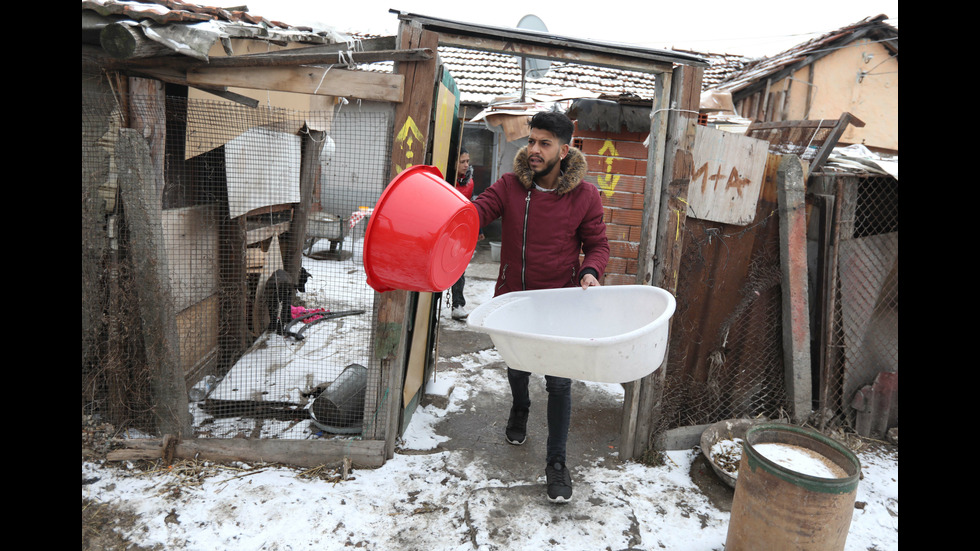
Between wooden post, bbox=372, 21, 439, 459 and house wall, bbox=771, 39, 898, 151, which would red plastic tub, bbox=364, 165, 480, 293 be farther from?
house wall, bbox=771, 39, 898, 151

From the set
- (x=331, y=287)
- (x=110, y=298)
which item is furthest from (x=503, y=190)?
(x=331, y=287)

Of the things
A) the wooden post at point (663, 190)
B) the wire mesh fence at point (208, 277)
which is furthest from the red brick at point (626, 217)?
the wire mesh fence at point (208, 277)

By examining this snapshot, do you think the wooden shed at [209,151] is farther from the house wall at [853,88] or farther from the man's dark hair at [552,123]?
the house wall at [853,88]

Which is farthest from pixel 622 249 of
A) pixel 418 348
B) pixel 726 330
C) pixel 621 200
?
pixel 418 348

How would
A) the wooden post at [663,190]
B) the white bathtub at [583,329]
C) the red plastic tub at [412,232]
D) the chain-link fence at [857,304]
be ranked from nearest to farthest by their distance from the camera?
the red plastic tub at [412,232], the white bathtub at [583,329], the wooden post at [663,190], the chain-link fence at [857,304]

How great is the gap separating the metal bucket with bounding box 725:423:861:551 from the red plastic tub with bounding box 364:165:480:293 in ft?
5.59

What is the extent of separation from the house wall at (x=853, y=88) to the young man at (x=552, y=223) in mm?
8396

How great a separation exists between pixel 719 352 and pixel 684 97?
180cm

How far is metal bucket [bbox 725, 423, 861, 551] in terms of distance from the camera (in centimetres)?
230

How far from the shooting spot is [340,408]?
345cm

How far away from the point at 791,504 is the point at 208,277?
4.11 m

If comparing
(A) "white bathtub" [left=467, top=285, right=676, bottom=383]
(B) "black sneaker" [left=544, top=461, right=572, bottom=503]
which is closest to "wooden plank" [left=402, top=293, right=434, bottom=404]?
(A) "white bathtub" [left=467, top=285, right=676, bottom=383]

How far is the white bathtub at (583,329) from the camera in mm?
2215

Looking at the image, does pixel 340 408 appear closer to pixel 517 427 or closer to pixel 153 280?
pixel 517 427
